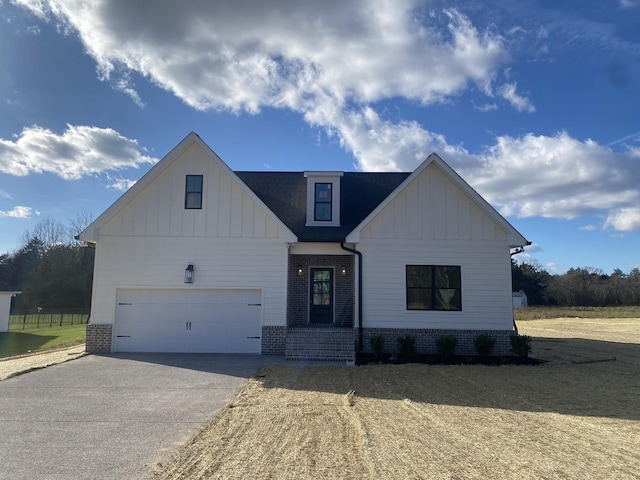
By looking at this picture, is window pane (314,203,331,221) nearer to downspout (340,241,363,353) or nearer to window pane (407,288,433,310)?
downspout (340,241,363,353)

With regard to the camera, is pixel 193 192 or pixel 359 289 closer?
pixel 359 289

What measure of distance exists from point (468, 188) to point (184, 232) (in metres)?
9.07

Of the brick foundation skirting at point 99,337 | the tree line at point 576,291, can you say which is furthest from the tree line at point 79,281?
the brick foundation skirting at point 99,337

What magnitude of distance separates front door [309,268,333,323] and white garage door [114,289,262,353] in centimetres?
256

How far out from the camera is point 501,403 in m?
7.42

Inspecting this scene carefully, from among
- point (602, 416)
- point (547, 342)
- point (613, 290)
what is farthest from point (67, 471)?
point (613, 290)

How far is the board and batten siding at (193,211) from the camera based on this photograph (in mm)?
12984

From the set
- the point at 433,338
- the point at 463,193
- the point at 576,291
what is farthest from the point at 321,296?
the point at 576,291

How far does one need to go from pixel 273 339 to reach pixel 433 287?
17.1 ft

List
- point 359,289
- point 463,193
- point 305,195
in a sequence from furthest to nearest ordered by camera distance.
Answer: point 305,195 < point 463,193 < point 359,289

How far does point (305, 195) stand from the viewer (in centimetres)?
1617

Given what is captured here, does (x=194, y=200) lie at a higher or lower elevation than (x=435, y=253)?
higher

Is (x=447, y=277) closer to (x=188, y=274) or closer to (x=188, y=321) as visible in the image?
(x=188, y=274)

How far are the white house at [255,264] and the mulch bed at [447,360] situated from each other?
418mm
